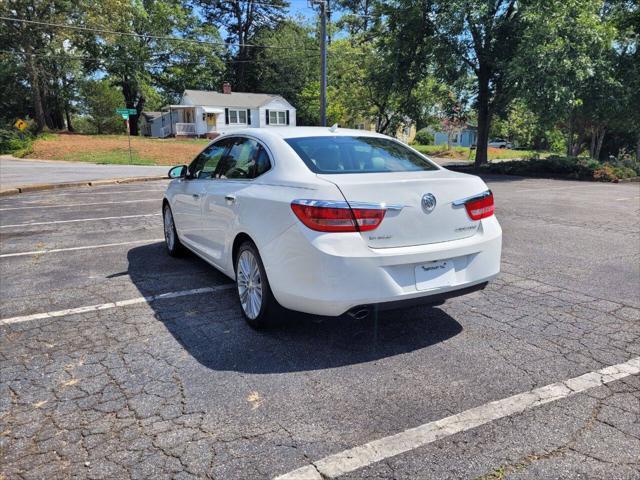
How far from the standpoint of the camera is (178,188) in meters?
6.07

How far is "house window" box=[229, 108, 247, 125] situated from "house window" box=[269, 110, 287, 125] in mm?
2935

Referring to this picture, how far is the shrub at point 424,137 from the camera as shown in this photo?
59000 mm

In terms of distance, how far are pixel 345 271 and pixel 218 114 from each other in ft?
170

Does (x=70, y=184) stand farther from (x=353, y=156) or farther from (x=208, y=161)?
(x=353, y=156)

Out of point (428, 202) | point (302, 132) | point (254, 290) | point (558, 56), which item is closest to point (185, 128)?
point (558, 56)

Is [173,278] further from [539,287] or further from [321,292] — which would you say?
[539,287]

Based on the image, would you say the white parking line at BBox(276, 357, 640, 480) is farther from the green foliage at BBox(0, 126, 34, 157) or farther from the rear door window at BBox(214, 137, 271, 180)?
the green foliage at BBox(0, 126, 34, 157)

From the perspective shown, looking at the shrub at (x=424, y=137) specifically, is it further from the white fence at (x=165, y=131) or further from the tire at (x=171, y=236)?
the tire at (x=171, y=236)

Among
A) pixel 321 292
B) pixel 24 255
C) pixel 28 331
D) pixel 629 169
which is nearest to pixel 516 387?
pixel 321 292

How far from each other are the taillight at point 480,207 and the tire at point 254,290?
166 cm

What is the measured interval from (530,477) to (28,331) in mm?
3934

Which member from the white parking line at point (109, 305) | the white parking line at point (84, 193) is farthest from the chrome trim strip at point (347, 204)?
the white parking line at point (84, 193)

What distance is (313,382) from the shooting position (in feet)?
10.8

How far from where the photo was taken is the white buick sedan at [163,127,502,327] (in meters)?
3.40
